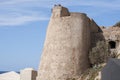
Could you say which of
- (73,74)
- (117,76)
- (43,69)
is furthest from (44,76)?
(117,76)

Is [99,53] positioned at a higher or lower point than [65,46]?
lower

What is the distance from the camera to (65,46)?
39500 mm

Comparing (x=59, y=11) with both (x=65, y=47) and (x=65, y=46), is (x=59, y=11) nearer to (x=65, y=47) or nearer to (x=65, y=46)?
(x=65, y=46)

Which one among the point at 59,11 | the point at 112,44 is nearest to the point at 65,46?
the point at 59,11

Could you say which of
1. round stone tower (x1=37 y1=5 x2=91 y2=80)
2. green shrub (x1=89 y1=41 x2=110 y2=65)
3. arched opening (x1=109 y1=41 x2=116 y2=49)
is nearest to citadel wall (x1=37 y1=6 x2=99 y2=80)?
round stone tower (x1=37 y1=5 x2=91 y2=80)

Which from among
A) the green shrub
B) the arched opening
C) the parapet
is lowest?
the green shrub

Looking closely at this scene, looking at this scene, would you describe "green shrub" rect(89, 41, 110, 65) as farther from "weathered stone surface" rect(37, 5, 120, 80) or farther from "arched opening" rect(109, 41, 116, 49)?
"arched opening" rect(109, 41, 116, 49)

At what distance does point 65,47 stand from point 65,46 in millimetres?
121

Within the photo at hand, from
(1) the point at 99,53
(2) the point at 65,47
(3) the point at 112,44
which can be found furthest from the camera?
(3) the point at 112,44

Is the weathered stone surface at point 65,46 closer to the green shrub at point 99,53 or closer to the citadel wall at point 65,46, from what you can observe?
the citadel wall at point 65,46

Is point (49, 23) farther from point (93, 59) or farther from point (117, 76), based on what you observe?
point (117, 76)

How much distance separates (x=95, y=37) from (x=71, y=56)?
474 centimetres

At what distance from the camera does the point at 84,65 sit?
130ft

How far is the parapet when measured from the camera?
40.7 m
